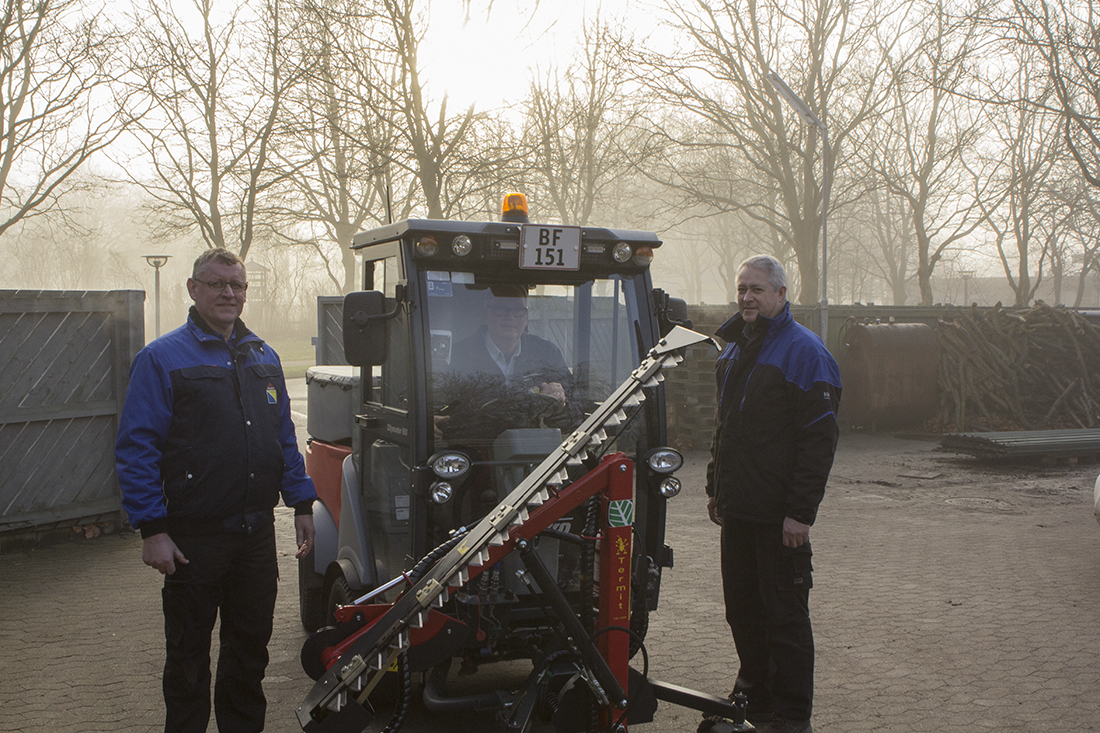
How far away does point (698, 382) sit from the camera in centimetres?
1388

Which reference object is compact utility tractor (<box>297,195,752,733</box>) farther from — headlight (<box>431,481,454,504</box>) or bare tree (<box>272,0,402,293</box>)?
bare tree (<box>272,0,402,293</box>)

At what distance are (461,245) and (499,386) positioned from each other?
65 centimetres

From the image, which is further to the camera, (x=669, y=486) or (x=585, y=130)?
(x=585, y=130)

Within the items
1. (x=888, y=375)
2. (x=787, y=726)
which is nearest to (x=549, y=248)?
(x=787, y=726)

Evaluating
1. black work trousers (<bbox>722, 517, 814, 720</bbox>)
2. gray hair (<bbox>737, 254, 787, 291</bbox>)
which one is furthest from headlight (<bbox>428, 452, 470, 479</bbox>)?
gray hair (<bbox>737, 254, 787, 291</bbox>)

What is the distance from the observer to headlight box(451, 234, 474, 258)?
3887 mm

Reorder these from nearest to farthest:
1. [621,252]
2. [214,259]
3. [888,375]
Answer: [214,259] < [621,252] < [888,375]

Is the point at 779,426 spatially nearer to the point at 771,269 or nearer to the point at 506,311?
the point at 771,269

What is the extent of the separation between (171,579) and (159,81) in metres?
19.5

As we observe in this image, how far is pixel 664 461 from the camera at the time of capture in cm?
397

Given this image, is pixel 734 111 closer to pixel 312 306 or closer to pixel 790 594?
pixel 790 594

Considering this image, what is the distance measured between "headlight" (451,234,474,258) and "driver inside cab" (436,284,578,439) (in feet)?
0.85

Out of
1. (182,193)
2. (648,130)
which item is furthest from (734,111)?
(182,193)

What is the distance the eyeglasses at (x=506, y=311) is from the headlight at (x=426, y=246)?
0.37m
